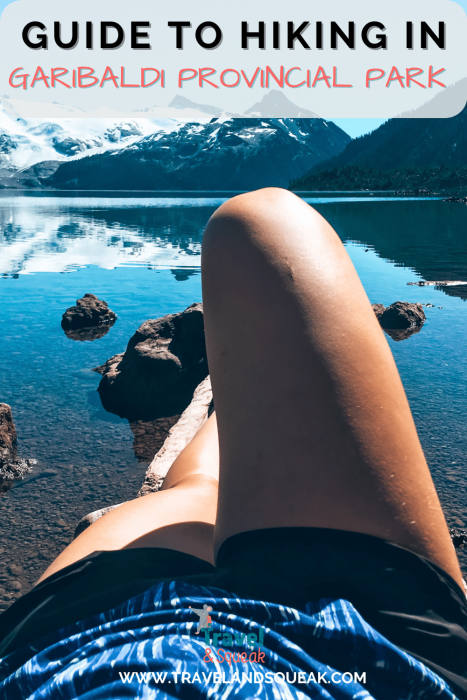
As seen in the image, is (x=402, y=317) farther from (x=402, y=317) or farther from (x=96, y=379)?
(x=96, y=379)

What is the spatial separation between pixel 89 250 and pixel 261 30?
16372 mm

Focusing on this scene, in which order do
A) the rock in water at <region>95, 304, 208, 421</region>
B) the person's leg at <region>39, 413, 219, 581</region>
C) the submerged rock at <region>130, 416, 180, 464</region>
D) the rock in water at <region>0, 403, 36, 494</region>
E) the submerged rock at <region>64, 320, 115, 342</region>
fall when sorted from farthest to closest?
the submerged rock at <region>64, 320, 115, 342</region> < the rock in water at <region>95, 304, 208, 421</region> < the submerged rock at <region>130, 416, 180, 464</region> < the rock in water at <region>0, 403, 36, 494</region> < the person's leg at <region>39, 413, 219, 581</region>

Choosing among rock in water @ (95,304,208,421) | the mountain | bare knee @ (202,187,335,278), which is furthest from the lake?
the mountain

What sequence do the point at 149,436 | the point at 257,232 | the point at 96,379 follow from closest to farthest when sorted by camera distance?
the point at 257,232 → the point at 149,436 → the point at 96,379

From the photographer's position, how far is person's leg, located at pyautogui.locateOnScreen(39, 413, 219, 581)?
1.61 metres

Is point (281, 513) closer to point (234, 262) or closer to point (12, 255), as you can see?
point (234, 262)

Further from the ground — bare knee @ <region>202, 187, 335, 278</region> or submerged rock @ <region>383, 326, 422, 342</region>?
bare knee @ <region>202, 187, 335, 278</region>

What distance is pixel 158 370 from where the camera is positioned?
300 inches

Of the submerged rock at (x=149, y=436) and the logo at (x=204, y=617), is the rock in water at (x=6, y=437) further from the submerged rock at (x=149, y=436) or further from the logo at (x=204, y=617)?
the logo at (x=204, y=617)

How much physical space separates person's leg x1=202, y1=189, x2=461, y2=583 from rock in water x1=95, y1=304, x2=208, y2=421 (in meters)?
5.86

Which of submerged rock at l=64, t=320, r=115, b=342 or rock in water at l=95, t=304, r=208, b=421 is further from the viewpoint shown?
submerged rock at l=64, t=320, r=115, b=342

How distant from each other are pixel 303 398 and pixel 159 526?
74 cm

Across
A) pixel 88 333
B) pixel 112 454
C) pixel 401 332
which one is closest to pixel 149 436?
pixel 112 454

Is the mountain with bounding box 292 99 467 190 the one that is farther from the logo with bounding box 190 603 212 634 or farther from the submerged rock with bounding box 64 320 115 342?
the logo with bounding box 190 603 212 634
